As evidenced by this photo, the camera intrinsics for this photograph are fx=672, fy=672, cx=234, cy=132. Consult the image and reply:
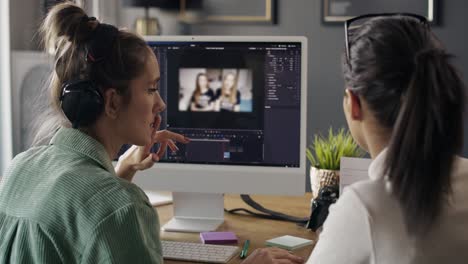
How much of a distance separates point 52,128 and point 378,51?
0.76 metres

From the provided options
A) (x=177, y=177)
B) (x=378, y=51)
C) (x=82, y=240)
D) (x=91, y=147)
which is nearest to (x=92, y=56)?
(x=91, y=147)

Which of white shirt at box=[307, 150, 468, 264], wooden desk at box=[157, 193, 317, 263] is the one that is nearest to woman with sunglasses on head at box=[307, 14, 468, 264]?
white shirt at box=[307, 150, 468, 264]

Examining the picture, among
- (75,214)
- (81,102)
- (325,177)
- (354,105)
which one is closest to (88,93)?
(81,102)

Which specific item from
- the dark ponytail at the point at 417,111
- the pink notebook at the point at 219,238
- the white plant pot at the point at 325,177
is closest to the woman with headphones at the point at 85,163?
the pink notebook at the point at 219,238

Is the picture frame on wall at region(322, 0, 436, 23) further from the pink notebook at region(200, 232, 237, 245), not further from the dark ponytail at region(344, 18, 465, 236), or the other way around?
the dark ponytail at region(344, 18, 465, 236)

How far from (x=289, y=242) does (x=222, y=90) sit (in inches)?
18.1

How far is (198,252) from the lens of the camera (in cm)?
169

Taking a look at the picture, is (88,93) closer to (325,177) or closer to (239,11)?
(325,177)

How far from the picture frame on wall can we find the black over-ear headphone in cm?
216

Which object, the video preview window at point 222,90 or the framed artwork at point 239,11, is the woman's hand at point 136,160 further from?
the framed artwork at point 239,11

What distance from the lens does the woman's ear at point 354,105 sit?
114 cm

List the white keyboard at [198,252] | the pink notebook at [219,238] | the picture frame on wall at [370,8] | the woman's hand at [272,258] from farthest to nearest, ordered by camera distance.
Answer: the picture frame on wall at [370,8]
the pink notebook at [219,238]
the white keyboard at [198,252]
the woman's hand at [272,258]

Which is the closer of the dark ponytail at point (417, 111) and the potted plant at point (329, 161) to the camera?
the dark ponytail at point (417, 111)

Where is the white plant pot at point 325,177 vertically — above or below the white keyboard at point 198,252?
above
